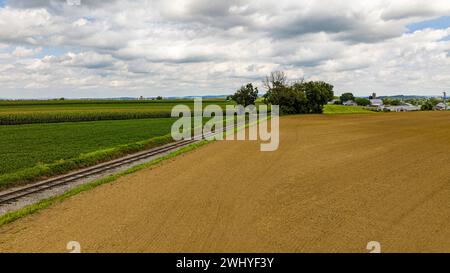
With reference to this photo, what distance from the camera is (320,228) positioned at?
8.90 m

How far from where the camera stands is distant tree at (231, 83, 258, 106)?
320 ft

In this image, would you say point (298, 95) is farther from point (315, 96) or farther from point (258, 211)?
point (258, 211)

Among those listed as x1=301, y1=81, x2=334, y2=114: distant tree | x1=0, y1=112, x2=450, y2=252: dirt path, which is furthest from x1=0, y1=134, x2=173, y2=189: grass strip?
x1=301, y1=81, x2=334, y2=114: distant tree

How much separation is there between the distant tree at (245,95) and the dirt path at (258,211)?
8034 centimetres

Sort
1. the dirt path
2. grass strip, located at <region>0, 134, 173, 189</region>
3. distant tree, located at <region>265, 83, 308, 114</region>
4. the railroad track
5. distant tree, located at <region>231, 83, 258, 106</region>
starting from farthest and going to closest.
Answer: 1. distant tree, located at <region>231, 83, 258, 106</region>
2. distant tree, located at <region>265, 83, 308, 114</region>
3. grass strip, located at <region>0, 134, 173, 189</region>
4. the railroad track
5. the dirt path

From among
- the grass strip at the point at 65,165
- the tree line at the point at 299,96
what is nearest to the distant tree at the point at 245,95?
the tree line at the point at 299,96

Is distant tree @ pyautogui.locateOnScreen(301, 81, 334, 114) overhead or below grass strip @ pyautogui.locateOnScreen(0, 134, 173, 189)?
overhead

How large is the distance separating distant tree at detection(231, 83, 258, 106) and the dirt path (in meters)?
80.3

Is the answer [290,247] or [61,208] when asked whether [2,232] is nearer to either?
[61,208]

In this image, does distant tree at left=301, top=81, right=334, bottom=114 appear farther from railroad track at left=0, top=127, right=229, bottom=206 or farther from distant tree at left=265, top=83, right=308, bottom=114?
railroad track at left=0, top=127, right=229, bottom=206

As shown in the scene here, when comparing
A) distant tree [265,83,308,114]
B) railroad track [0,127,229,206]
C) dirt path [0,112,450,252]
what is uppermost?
distant tree [265,83,308,114]

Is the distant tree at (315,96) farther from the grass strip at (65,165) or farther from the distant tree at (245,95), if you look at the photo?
the grass strip at (65,165)

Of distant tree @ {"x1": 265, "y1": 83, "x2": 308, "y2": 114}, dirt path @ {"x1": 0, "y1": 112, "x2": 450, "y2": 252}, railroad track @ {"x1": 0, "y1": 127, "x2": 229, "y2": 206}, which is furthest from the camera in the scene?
distant tree @ {"x1": 265, "y1": 83, "x2": 308, "y2": 114}
